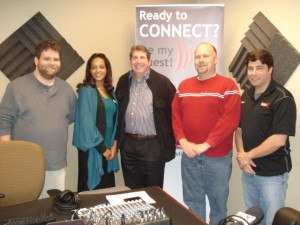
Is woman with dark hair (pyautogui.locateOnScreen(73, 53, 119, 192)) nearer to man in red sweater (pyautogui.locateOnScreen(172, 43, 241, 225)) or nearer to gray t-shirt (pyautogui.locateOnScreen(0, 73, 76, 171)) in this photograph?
gray t-shirt (pyautogui.locateOnScreen(0, 73, 76, 171))

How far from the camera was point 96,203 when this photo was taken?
168cm

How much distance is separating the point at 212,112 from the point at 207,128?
13 centimetres

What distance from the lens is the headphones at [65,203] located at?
62.6 inches

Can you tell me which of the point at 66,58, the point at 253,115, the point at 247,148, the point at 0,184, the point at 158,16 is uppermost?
the point at 158,16

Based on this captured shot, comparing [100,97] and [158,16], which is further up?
[158,16]

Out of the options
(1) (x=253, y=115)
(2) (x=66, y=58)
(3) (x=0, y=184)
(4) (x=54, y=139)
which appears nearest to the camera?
(3) (x=0, y=184)

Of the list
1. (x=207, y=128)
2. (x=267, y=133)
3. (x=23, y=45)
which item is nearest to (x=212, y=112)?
(x=207, y=128)

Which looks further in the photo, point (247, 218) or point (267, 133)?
point (267, 133)

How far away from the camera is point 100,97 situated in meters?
2.98

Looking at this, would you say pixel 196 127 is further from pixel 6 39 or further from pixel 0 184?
pixel 6 39

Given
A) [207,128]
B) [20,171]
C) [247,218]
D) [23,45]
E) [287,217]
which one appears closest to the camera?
[247,218]

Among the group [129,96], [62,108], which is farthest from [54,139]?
[129,96]

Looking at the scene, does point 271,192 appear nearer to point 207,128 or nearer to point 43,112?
point 207,128

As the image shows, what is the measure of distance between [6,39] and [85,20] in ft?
2.72
